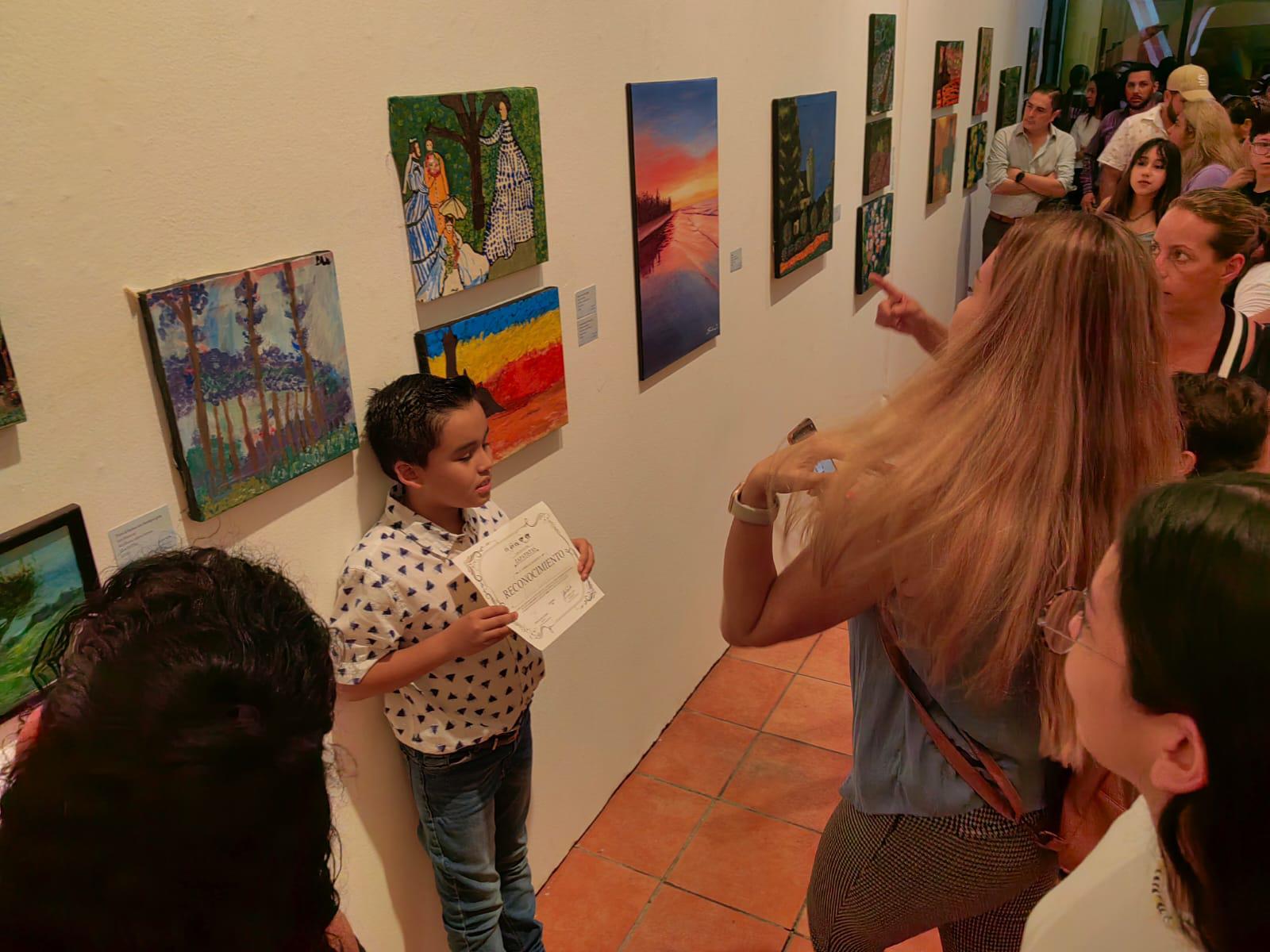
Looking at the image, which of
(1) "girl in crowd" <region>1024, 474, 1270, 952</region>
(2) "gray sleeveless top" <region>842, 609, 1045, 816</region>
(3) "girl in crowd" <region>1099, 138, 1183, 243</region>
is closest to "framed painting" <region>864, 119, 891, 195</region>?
(3) "girl in crowd" <region>1099, 138, 1183, 243</region>

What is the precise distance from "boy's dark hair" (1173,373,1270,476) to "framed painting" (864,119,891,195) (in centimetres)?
280

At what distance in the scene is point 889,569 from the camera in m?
1.29

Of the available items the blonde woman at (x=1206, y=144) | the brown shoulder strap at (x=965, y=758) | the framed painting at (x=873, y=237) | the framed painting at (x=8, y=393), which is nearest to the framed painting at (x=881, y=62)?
the framed painting at (x=873, y=237)

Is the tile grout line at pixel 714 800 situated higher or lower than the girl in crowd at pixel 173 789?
lower

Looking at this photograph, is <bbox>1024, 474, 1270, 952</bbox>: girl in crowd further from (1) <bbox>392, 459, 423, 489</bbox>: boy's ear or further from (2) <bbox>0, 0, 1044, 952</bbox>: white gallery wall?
(2) <bbox>0, 0, 1044, 952</bbox>: white gallery wall

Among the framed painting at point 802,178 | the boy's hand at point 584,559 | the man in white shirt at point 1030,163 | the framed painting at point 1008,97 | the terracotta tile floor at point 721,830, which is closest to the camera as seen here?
the boy's hand at point 584,559

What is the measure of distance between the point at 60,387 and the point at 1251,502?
1427mm

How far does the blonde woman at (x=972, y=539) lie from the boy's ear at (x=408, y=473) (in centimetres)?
63

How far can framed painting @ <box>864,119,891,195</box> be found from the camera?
428 centimetres

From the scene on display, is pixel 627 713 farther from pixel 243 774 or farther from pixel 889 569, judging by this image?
pixel 243 774

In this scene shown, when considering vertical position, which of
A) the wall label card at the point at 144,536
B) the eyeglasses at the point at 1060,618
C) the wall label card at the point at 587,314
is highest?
the wall label card at the point at 587,314

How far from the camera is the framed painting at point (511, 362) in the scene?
1.89 meters

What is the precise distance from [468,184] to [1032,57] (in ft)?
26.4

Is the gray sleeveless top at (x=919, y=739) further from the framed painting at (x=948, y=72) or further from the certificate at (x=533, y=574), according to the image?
A: the framed painting at (x=948, y=72)
